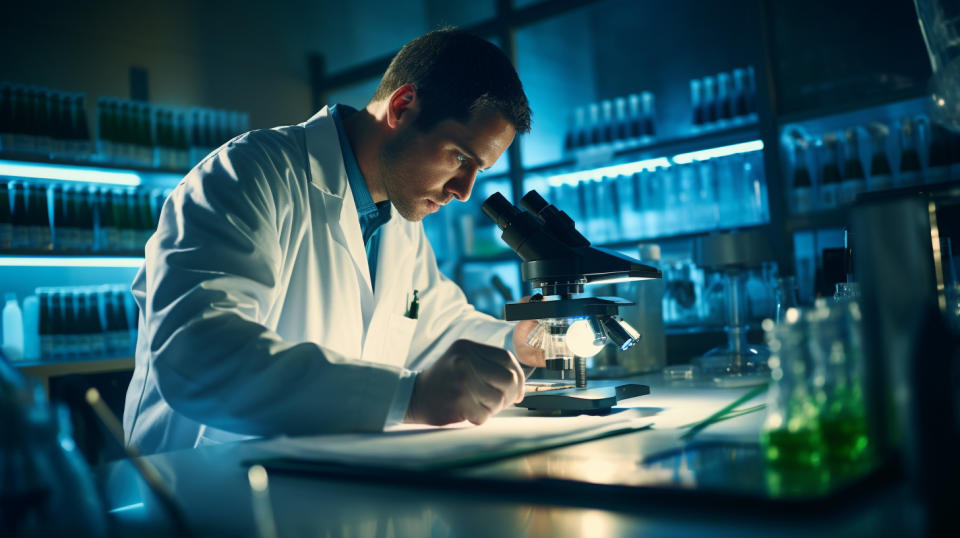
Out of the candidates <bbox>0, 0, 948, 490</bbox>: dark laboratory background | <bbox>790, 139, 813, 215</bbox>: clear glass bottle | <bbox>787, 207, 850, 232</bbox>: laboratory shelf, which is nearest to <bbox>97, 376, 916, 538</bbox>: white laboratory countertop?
<bbox>0, 0, 948, 490</bbox>: dark laboratory background

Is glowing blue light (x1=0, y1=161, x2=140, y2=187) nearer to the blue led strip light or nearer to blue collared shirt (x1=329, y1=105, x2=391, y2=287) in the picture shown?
the blue led strip light

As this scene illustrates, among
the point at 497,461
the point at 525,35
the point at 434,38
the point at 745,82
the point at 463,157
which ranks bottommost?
the point at 497,461

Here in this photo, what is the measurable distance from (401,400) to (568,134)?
2.85 meters

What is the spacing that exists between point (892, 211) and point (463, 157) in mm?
1103

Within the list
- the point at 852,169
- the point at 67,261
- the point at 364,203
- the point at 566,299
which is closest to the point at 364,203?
the point at 364,203

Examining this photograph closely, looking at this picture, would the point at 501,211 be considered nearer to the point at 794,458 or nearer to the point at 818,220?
the point at 794,458

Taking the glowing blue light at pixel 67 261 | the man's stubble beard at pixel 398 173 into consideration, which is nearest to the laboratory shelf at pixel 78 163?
the glowing blue light at pixel 67 261

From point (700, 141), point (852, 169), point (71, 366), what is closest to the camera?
point (852, 169)

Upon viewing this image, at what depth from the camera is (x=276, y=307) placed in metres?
1.50

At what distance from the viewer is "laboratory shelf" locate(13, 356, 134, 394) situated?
10.0 feet

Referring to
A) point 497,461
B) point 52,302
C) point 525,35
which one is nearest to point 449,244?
point 525,35

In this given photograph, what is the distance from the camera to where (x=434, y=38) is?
5.26 ft

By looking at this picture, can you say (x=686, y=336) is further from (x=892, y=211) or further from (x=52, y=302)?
(x=52, y=302)

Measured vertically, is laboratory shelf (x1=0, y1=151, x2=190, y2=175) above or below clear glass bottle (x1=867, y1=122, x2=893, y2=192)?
above
